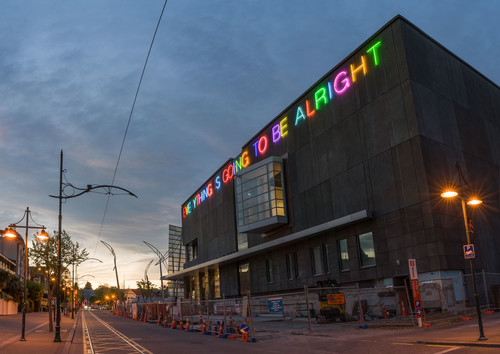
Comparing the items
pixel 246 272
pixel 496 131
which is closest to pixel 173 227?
pixel 246 272

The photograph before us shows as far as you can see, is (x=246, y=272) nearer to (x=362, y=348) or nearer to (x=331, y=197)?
(x=331, y=197)

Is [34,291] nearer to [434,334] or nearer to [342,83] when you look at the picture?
[342,83]

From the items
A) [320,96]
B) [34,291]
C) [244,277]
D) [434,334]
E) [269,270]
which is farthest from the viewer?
[34,291]

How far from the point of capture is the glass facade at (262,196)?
44.2 m

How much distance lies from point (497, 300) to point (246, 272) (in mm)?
31159

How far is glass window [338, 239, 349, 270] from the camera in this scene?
120ft

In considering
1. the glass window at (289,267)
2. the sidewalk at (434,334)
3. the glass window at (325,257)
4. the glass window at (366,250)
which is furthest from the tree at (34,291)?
the sidewalk at (434,334)

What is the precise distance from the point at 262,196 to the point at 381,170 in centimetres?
1590

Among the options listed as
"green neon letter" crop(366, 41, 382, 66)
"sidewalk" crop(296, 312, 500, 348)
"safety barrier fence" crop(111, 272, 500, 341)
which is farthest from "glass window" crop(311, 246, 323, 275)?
"green neon letter" crop(366, 41, 382, 66)

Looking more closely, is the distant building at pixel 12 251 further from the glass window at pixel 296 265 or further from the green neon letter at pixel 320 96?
the green neon letter at pixel 320 96

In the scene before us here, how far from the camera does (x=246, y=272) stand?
2135 inches

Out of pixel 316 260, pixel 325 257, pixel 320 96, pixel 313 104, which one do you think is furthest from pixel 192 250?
pixel 320 96

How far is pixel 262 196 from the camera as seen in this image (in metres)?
46.1

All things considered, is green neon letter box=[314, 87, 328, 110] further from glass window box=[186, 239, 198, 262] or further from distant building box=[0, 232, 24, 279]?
distant building box=[0, 232, 24, 279]
